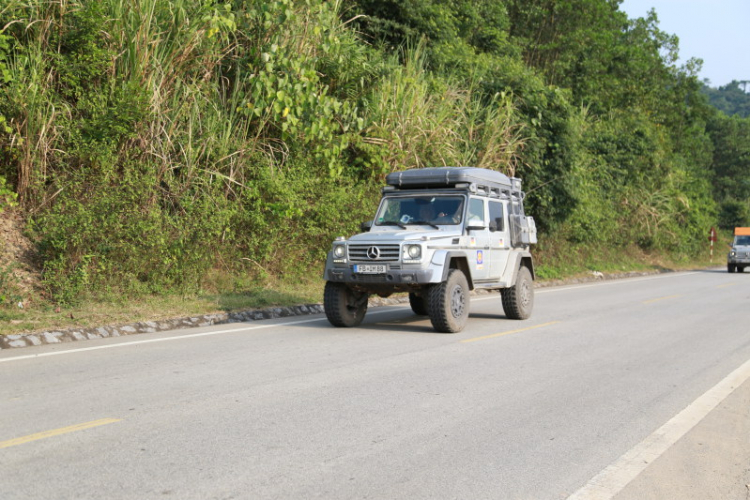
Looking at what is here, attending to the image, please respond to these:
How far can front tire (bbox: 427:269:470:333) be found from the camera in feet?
35.5

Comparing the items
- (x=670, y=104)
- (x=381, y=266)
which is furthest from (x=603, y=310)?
(x=670, y=104)

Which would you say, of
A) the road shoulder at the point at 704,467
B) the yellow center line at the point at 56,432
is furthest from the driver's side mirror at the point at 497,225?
the yellow center line at the point at 56,432

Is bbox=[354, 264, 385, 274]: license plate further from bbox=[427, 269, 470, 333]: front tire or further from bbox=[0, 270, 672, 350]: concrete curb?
bbox=[0, 270, 672, 350]: concrete curb

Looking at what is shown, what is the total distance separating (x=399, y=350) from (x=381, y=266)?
175 centimetres

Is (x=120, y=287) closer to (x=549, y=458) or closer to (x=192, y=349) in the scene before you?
(x=192, y=349)

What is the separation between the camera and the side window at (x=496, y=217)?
12695 millimetres

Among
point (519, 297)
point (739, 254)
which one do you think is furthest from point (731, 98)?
point (519, 297)

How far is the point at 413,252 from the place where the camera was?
10.8 metres

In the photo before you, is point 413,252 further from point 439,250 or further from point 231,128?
point 231,128

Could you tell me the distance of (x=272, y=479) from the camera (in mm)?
4461

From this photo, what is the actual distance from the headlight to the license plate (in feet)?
1.31

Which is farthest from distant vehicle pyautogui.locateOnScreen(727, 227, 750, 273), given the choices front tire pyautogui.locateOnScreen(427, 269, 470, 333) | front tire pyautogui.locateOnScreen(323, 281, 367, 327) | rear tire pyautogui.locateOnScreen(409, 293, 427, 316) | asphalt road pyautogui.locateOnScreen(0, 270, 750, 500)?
front tire pyautogui.locateOnScreen(323, 281, 367, 327)

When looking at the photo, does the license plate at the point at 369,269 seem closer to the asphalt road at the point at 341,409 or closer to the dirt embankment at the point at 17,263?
the asphalt road at the point at 341,409

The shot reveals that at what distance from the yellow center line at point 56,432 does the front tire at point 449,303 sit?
582 centimetres
